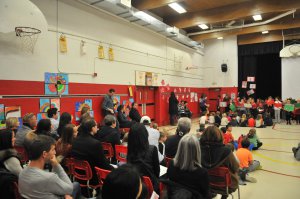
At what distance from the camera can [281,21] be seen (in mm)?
11633

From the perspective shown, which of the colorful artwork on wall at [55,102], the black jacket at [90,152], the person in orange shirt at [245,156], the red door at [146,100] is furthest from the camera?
the red door at [146,100]

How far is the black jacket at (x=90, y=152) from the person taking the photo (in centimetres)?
266

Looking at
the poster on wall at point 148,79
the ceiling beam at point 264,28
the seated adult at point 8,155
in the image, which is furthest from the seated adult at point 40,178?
the ceiling beam at point 264,28

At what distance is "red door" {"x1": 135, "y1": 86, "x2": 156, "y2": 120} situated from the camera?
9734 millimetres

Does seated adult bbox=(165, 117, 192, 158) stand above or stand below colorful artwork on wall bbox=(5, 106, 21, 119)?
below

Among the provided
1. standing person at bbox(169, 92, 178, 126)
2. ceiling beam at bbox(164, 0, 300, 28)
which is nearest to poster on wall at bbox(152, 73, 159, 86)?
standing person at bbox(169, 92, 178, 126)

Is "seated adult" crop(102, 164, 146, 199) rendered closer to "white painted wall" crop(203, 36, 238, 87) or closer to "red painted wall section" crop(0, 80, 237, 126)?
"red painted wall section" crop(0, 80, 237, 126)

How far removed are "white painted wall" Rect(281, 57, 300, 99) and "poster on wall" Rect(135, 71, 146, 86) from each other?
369 inches

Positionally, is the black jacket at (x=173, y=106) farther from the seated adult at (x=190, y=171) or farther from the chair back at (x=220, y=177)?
the seated adult at (x=190, y=171)

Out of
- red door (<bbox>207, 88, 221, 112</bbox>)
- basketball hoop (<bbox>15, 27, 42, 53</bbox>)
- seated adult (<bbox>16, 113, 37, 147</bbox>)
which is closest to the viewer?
seated adult (<bbox>16, 113, 37, 147</bbox>)

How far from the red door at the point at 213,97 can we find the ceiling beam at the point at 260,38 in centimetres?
341

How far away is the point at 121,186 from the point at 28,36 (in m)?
5.32

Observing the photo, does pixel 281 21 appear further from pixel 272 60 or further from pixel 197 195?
pixel 197 195

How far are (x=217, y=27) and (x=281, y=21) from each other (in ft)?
10.0
